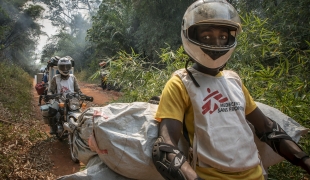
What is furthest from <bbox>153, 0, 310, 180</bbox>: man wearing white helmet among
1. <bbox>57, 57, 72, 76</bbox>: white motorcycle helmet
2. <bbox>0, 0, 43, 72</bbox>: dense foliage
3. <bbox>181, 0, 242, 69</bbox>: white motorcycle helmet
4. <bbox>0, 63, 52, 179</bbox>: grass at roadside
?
<bbox>0, 0, 43, 72</bbox>: dense foliage

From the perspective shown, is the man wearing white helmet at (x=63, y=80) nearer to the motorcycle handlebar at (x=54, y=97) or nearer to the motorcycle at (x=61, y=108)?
the motorcycle at (x=61, y=108)

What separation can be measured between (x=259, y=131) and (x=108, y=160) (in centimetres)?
109

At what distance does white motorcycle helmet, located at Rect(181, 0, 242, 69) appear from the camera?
6.03ft

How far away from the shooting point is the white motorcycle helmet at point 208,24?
184 centimetres

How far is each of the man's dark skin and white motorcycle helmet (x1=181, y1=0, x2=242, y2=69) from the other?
0.05m

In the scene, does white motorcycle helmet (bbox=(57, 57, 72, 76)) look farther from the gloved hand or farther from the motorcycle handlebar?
the gloved hand

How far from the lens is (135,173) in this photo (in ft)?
5.73

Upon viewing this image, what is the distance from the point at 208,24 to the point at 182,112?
1.96 ft

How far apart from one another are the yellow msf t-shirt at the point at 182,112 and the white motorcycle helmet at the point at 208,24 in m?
0.23

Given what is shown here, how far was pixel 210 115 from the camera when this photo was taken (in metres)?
1.72

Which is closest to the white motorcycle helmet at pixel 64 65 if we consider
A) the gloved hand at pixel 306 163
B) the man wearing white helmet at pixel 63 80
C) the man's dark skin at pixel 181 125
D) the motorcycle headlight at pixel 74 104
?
the man wearing white helmet at pixel 63 80

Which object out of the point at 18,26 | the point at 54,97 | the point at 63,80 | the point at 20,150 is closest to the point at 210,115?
the point at 20,150

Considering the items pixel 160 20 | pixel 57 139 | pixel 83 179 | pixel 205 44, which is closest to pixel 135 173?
pixel 83 179

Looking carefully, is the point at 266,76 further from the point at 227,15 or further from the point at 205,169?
the point at 205,169
